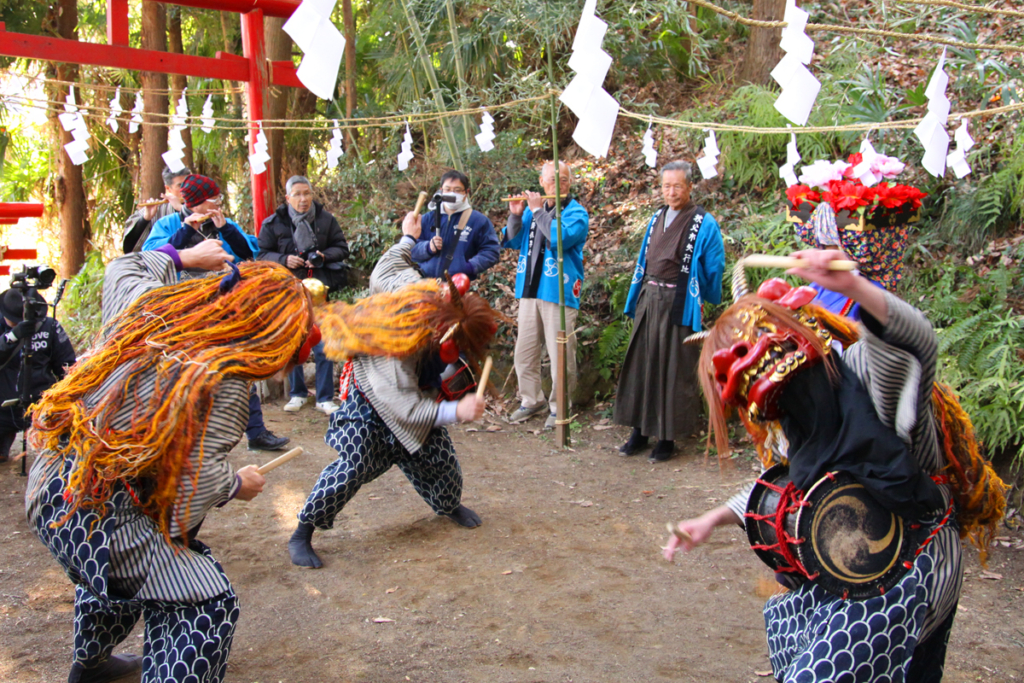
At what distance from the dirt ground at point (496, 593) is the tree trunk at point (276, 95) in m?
5.73

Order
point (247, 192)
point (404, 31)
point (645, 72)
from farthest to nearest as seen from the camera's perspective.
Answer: point (247, 192), point (404, 31), point (645, 72)

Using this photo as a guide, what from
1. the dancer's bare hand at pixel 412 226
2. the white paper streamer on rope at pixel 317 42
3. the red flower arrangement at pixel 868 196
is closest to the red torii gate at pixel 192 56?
the dancer's bare hand at pixel 412 226

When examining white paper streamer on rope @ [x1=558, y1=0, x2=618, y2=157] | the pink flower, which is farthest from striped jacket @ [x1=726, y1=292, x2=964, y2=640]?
white paper streamer on rope @ [x1=558, y1=0, x2=618, y2=157]

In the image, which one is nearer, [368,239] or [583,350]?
[583,350]

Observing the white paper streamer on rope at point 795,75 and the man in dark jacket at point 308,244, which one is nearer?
the white paper streamer on rope at point 795,75

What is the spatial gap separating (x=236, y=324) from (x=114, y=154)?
9.93 m

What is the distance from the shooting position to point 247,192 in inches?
445

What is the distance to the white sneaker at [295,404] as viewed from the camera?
716cm

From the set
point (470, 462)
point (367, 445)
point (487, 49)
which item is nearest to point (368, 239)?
point (487, 49)

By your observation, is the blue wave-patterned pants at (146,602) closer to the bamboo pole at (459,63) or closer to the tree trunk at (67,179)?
the bamboo pole at (459,63)

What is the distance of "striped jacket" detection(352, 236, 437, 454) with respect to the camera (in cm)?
373

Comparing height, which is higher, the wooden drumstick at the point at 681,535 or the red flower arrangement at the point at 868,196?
the red flower arrangement at the point at 868,196

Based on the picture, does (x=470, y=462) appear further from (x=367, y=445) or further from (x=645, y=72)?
(x=645, y=72)

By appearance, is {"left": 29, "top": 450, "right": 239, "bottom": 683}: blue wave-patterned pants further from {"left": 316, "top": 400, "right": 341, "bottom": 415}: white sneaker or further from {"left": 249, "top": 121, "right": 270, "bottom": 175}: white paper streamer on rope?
{"left": 249, "top": 121, "right": 270, "bottom": 175}: white paper streamer on rope
